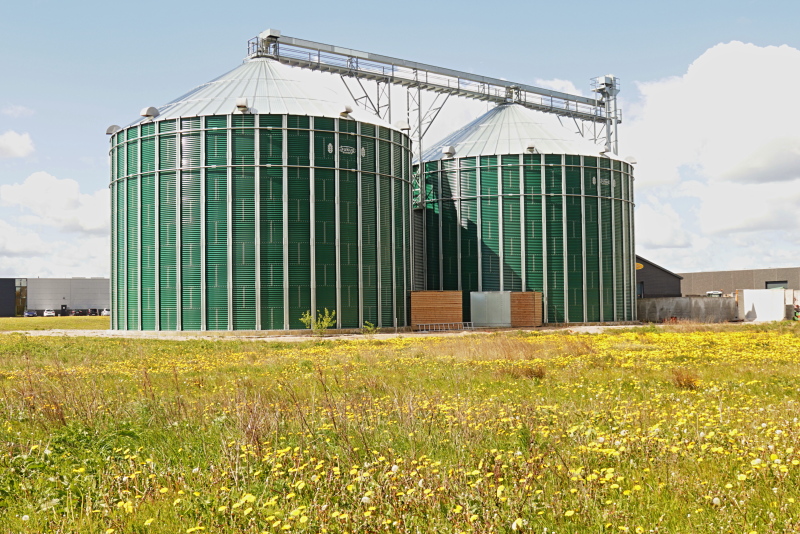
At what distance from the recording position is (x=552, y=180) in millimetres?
56156

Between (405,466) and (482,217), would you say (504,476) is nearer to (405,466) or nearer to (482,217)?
(405,466)

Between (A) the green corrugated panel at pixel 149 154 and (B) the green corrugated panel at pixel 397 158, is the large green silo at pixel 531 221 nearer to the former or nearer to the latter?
(B) the green corrugated panel at pixel 397 158

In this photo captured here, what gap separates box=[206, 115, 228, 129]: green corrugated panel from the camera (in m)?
43.4

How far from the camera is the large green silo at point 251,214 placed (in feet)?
141

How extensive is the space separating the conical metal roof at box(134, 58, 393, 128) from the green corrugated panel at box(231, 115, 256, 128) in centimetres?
41

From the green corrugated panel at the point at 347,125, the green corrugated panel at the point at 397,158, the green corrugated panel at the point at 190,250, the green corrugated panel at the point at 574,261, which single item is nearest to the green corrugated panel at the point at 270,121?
the green corrugated panel at the point at 347,125

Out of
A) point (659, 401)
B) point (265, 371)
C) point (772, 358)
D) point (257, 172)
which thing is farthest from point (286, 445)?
point (257, 172)

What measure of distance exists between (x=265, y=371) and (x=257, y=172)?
25.5m

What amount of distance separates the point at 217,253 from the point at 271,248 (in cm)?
313

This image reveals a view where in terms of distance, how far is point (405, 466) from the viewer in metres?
7.70

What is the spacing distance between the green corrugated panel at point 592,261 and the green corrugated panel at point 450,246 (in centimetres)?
1007

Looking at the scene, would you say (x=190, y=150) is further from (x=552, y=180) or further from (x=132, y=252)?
(x=552, y=180)

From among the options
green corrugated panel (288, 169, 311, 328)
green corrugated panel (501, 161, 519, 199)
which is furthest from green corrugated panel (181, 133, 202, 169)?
green corrugated panel (501, 161, 519, 199)

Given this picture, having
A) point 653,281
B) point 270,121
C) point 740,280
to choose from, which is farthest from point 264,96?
point 740,280
